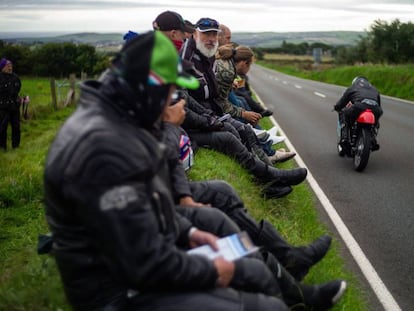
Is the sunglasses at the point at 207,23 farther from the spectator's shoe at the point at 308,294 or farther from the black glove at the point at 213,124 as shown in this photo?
the spectator's shoe at the point at 308,294

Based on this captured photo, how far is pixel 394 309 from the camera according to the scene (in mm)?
4109

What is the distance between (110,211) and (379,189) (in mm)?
5960

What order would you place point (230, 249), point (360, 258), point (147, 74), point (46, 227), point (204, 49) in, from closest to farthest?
point (147, 74) < point (230, 249) < point (46, 227) < point (360, 258) < point (204, 49)

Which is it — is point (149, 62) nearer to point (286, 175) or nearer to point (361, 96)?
point (286, 175)

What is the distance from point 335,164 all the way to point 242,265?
6.63 metres

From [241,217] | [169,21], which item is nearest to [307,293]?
[241,217]

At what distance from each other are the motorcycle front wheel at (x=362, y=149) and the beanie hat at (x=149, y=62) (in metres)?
6.30

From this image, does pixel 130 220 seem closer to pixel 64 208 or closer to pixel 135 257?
pixel 135 257

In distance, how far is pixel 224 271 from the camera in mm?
2582

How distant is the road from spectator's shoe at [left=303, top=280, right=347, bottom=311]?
2.82 ft

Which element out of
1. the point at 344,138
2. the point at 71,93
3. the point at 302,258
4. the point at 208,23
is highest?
the point at 208,23

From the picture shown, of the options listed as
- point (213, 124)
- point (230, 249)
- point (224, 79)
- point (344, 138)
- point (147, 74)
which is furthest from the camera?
point (344, 138)

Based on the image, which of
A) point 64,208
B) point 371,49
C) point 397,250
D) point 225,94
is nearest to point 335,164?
point 225,94

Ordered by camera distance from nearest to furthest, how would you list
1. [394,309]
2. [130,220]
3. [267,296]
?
[130,220]
[267,296]
[394,309]
